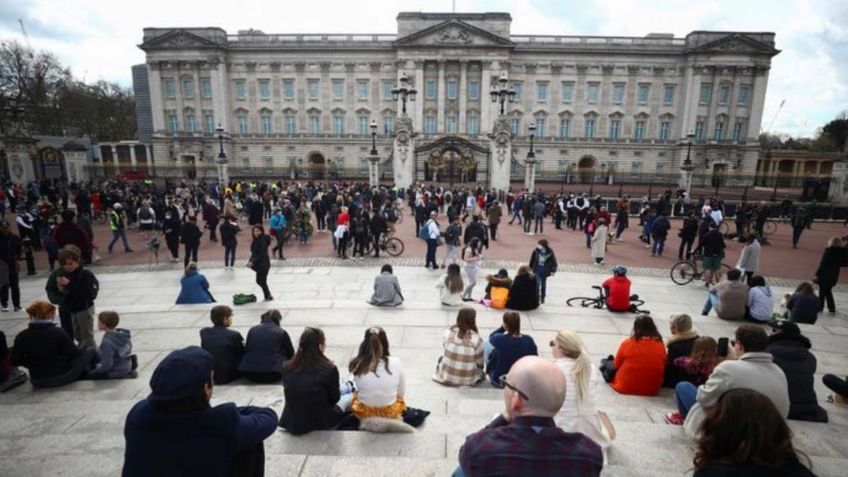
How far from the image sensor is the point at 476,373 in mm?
5691

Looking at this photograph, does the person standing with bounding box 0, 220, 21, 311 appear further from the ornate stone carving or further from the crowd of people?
the ornate stone carving

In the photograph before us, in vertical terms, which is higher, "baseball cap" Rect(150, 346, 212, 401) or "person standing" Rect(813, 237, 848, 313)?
"baseball cap" Rect(150, 346, 212, 401)

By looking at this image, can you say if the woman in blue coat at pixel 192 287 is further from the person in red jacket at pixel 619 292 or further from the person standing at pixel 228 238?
the person in red jacket at pixel 619 292

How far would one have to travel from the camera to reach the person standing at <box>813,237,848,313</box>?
950 cm

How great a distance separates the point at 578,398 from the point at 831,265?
988 centimetres

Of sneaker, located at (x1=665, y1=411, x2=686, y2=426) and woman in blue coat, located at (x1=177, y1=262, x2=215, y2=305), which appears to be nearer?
sneaker, located at (x1=665, y1=411, x2=686, y2=426)

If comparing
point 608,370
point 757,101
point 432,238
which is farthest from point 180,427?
point 757,101

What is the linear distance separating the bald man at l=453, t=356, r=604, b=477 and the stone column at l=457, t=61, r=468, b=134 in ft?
182

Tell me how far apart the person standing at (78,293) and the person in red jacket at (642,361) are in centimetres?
747

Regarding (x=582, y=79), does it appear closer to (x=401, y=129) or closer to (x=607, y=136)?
(x=607, y=136)

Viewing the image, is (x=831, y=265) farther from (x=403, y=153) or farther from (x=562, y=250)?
(x=403, y=153)

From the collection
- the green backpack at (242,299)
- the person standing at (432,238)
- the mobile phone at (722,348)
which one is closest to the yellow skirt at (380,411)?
the mobile phone at (722,348)

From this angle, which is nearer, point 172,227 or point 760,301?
point 760,301

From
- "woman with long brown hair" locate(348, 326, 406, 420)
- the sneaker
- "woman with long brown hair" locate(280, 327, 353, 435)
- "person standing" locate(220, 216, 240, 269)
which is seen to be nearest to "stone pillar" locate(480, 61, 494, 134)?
"person standing" locate(220, 216, 240, 269)
